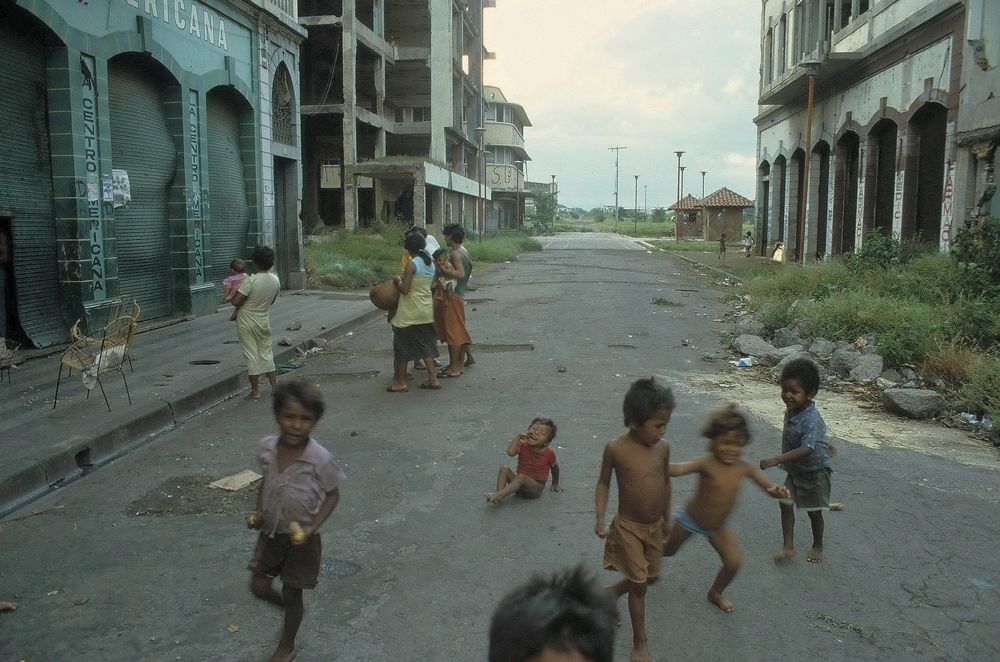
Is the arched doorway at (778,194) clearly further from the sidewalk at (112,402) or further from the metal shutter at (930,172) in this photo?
the sidewalk at (112,402)

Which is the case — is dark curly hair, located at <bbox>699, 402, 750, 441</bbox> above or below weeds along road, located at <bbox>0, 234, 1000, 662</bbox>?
above

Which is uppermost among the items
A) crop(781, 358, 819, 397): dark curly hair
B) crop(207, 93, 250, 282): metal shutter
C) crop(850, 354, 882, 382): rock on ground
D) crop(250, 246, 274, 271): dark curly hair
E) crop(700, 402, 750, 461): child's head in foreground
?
crop(207, 93, 250, 282): metal shutter

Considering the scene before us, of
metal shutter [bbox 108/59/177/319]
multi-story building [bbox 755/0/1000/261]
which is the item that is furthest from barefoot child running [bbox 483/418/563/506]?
multi-story building [bbox 755/0/1000/261]

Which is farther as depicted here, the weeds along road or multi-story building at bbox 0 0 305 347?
multi-story building at bbox 0 0 305 347

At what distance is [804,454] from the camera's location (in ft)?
14.0

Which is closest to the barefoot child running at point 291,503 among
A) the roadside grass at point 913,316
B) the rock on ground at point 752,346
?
the roadside grass at point 913,316

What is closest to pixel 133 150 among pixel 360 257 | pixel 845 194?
pixel 360 257

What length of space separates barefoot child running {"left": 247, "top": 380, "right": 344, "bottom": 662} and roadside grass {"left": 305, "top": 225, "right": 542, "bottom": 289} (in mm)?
17165

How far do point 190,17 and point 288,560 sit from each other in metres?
12.8

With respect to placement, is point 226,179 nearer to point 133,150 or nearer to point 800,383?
point 133,150

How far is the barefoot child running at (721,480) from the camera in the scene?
3.63 meters

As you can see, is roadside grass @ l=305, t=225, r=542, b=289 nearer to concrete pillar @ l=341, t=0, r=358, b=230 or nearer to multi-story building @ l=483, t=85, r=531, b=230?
concrete pillar @ l=341, t=0, r=358, b=230

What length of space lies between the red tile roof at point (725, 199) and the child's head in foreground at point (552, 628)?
58773 millimetres

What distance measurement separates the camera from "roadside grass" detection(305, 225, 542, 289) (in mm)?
20562
